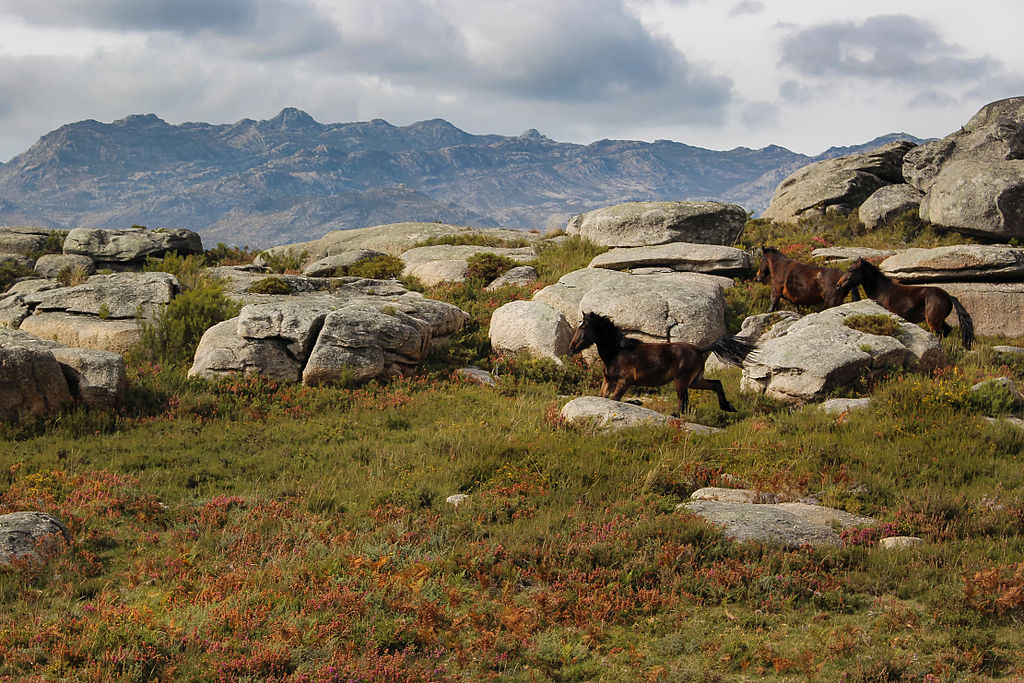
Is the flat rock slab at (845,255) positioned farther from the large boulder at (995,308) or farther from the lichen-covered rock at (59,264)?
the lichen-covered rock at (59,264)

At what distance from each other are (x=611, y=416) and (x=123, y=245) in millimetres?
27701

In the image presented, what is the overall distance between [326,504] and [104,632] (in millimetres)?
3972

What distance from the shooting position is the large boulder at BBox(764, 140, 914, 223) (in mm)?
39719

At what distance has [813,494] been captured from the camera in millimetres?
10742

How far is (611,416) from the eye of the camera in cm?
1307

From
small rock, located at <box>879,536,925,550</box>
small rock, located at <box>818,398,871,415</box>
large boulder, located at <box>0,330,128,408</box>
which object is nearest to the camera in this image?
small rock, located at <box>879,536,925,550</box>

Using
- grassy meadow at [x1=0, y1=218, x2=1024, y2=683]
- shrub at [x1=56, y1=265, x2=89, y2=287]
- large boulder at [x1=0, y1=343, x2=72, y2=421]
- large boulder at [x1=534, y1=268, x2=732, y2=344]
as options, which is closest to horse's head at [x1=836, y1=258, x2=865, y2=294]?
large boulder at [x1=534, y1=268, x2=732, y2=344]

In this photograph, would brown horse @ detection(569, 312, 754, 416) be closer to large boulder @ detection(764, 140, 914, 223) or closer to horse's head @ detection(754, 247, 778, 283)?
horse's head @ detection(754, 247, 778, 283)

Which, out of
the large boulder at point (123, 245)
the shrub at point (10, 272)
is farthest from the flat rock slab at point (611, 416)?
the shrub at point (10, 272)

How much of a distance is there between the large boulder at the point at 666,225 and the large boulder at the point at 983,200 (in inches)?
307

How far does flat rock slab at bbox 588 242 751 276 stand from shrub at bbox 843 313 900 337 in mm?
7510

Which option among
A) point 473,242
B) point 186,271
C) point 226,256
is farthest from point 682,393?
point 226,256

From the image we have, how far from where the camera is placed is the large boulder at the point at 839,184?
130 ft

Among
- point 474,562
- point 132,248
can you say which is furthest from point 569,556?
point 132,248
